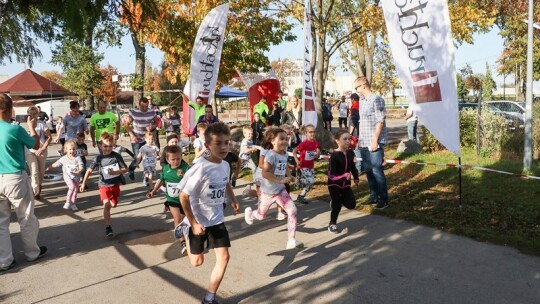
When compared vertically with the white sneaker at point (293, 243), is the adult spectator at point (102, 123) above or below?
above

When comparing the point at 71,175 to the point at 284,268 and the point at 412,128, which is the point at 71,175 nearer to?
the point at 284,268

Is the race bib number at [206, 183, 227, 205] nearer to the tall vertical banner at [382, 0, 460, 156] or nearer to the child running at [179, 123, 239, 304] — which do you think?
the child running at [179, 123, 239, 304]

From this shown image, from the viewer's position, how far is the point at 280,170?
6.29 m

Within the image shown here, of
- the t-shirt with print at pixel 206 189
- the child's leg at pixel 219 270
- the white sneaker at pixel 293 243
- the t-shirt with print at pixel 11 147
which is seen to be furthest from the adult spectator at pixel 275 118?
the child's leg at pixel 219 270

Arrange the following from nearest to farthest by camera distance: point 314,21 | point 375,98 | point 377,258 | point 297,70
→ point 377,258 < point 375,98 < point 314,21 < point 297,70

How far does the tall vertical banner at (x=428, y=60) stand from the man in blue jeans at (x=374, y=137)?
2.14ft

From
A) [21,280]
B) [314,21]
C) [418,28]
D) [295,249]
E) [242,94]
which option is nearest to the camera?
[21,280]

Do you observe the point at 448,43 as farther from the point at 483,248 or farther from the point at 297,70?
the point at 297,70

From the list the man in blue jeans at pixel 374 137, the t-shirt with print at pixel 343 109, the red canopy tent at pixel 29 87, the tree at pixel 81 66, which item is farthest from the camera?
the red canopy tent at pixel 29 87

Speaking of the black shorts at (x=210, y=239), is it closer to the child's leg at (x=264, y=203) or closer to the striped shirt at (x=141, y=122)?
the child's leg at (x=264, y=203)

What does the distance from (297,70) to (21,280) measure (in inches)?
4182

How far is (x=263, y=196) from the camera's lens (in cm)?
609

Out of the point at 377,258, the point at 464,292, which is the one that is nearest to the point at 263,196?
the point at 377,258

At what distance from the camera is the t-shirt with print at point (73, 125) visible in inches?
396
